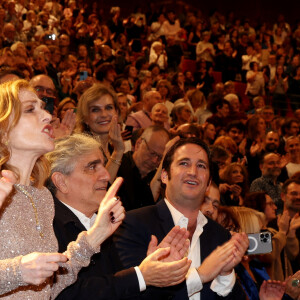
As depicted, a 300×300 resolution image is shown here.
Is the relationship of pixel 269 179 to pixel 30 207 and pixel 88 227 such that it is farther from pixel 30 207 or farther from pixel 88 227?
pixel 30 207

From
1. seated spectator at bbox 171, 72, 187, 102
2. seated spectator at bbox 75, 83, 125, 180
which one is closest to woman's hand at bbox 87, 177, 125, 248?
seated spectator at bbox 75, 83, 125, 180

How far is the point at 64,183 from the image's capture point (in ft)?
8.84

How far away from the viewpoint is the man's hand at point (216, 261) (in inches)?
110

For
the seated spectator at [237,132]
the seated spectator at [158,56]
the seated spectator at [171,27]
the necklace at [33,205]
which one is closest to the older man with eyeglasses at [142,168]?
the necklace at [33,205]

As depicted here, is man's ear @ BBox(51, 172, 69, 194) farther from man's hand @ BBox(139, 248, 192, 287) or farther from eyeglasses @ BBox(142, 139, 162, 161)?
eyeglasses @ BBox(142, 139, 162, 161)

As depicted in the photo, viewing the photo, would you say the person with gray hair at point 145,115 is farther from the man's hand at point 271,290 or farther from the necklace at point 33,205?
the necklace at point 33,205

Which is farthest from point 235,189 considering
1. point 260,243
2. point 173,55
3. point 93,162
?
point 173,55

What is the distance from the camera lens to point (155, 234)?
290 centimetres

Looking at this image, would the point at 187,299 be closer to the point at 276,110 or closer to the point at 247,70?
the point at 276,110

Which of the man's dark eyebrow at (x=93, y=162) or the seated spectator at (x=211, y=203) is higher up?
the man's dark eyebrow at (x=93, y=162)

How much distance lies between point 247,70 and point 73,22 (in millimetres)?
3735

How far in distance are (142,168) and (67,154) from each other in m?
1.38

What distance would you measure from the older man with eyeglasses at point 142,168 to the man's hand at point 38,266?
201 centimetres

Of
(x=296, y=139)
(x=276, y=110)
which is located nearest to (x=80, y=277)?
(x=296, y=139)
